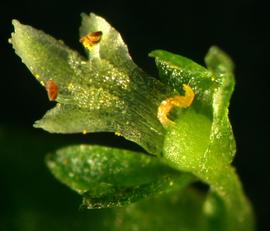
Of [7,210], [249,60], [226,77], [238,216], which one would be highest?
[226,77]

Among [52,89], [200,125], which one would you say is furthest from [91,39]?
[200,125]

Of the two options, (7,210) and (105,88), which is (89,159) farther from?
(7,210)

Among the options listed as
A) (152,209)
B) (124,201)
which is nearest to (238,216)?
(152,209)

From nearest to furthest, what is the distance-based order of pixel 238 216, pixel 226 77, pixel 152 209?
1. pixel 226 77
2. pixel 238 216
3. pixel 152 209

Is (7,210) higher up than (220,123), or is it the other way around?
(220,123)

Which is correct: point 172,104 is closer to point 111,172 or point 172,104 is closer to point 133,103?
point 133,103

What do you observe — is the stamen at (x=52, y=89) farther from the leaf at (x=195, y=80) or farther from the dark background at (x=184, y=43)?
the dark background at (x=184, y=43)


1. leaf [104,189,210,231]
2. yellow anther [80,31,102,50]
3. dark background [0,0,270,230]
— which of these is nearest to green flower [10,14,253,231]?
yellow anther [80,31,102,50]

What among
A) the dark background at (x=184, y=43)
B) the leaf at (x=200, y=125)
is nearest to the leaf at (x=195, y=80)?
the leaf at (x=200, y=125)
